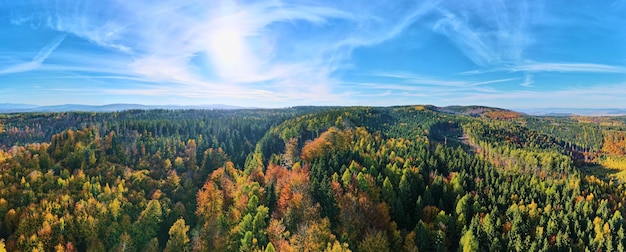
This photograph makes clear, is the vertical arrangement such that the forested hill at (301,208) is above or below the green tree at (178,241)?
above

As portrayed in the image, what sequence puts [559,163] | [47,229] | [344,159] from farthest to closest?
[559,163], [344,159], [47,229]

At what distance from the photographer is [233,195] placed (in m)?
102

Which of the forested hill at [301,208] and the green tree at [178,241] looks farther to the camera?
the green tree at [178,241]

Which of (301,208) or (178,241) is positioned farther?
(178,241)

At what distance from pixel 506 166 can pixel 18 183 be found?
214m

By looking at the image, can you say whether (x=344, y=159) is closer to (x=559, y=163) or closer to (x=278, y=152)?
(x=278, y=152)

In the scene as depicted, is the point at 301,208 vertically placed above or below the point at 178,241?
above

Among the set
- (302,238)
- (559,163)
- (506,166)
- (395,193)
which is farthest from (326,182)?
(559,163)

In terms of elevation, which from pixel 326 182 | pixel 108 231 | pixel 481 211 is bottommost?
pixel 108 231

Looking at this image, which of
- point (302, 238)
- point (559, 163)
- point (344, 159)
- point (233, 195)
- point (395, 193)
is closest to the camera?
point (302, 238)

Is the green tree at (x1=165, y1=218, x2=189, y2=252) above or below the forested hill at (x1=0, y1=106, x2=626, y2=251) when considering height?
below

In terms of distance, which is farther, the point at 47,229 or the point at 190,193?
the point at 190,193

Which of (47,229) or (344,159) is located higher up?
(344,159)

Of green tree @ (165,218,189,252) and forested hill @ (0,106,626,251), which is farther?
green tree @ (165,218,189,252)
